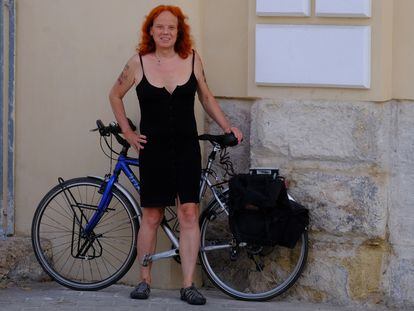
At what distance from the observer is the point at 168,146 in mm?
6363

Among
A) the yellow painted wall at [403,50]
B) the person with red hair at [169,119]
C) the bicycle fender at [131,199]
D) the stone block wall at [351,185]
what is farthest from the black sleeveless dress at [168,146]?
the yellow painted wall at [403,50]

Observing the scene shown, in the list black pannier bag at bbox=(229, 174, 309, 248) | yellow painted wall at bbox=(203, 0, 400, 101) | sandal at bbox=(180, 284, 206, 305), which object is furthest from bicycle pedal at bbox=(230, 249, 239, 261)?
yellow painted wall at bbox=(203, 0, 400, 101)

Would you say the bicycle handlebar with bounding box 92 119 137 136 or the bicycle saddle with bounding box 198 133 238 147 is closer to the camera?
the bicycle saddle with bounding box 198 133 238 147

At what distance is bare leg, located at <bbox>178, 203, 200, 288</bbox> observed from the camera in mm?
6469

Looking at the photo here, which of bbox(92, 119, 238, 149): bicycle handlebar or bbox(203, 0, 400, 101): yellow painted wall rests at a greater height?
bbox(203, 0, 400, 101): yellow painted wall

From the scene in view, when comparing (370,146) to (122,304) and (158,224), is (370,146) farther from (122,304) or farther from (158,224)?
(122,304)

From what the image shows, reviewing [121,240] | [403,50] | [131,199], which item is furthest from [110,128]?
[403,50]

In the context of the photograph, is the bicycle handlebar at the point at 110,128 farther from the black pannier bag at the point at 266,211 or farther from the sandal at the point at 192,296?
the sandal at the point at 192,296

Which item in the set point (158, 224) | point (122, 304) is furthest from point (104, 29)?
point (122, 304)

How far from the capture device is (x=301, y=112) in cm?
650

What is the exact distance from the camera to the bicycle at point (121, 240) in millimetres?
6609

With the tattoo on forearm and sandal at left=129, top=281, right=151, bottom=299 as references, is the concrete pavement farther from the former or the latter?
the tattoo on forearm

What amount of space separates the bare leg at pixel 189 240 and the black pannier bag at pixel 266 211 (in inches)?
10.3

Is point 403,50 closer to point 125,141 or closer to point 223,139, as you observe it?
point 223,139
